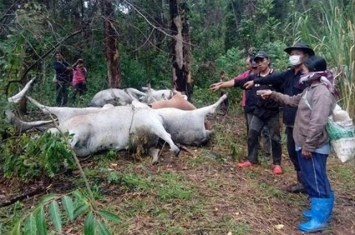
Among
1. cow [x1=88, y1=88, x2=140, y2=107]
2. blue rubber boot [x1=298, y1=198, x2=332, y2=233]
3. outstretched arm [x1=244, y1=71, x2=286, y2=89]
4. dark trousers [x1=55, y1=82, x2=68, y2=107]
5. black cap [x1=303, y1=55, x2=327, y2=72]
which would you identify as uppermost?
black cap [x1=303, y1=55, x2=327, y2=72]

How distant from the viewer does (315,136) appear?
175 inches

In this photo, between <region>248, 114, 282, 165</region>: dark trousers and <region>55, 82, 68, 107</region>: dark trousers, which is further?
<region>55, 82, 68, 107</region>: dark trousers

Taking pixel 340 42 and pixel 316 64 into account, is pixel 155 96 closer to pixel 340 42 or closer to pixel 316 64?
pixel 340 42

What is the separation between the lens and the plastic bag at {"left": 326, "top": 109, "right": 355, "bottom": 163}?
448cm

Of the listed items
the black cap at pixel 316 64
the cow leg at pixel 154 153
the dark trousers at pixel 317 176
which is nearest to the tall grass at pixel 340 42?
the black cap at pixel 316 64

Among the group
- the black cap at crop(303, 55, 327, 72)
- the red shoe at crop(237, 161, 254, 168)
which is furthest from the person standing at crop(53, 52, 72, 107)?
the black cap at crop(303, 55, 327, 72)

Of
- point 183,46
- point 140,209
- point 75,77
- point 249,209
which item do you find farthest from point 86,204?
point 75,77

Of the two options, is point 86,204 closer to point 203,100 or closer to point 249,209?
point 249,209

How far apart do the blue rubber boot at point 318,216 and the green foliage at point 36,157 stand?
2.47 meters

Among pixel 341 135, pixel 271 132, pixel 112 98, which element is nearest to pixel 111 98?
pixel 112 98

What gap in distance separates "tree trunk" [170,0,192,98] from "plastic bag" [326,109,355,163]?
15.4 feet

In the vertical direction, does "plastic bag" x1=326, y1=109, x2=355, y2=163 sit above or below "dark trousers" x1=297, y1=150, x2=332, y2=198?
above

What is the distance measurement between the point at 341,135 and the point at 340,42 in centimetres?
210

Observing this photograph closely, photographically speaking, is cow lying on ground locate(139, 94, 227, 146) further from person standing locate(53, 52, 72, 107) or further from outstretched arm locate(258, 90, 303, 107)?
person standing locate(53, 52, 72, 107)
